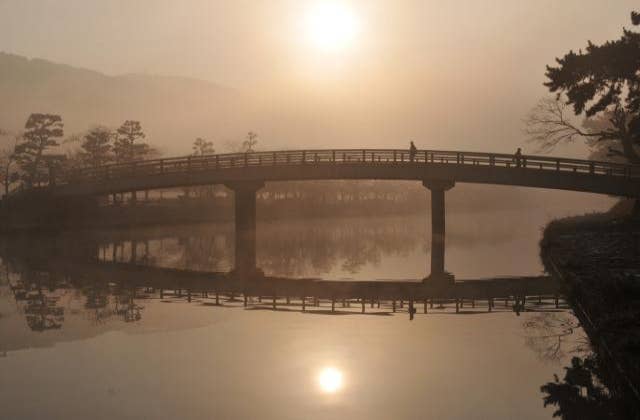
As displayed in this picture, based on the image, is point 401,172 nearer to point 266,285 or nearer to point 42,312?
point 266,285

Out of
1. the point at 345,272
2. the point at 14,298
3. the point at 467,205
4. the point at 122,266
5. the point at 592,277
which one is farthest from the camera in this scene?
the point at 467,205

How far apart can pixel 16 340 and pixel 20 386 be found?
193 inches

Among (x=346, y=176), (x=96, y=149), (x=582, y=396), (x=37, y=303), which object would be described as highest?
(x=96, y=149)

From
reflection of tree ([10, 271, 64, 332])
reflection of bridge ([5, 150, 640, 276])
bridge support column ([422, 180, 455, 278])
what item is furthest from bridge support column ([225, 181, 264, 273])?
reflection of tree ([10, 271, 64, 332])

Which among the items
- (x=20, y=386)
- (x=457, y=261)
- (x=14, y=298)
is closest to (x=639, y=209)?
(x=457, y=261)

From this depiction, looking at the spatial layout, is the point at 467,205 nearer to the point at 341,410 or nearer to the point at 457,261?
the point at 457,261

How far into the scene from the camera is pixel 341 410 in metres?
11.3

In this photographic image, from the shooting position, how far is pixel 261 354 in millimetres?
15680

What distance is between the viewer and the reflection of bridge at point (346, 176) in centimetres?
4497

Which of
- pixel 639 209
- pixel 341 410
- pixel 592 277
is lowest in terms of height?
pixel 341 410

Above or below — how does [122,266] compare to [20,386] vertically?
above

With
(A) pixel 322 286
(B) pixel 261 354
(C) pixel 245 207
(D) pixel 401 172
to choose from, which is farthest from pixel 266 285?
(C) pixel 245 207

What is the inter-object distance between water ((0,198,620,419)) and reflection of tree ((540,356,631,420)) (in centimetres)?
27

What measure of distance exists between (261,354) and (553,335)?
7.07 m
